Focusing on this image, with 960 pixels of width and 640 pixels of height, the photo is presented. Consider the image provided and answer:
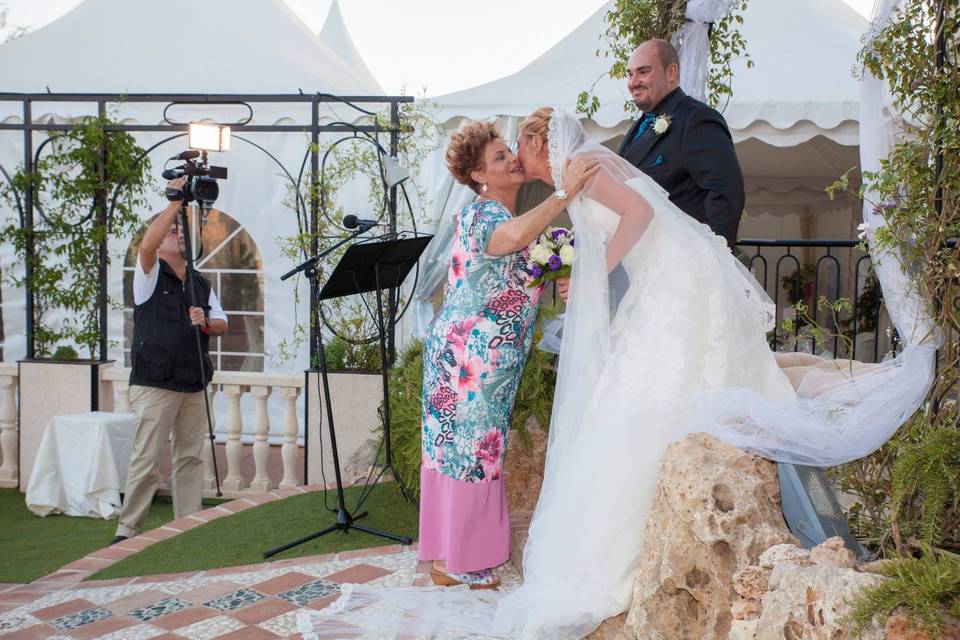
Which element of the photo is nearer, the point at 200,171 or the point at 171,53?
the point at 200,171

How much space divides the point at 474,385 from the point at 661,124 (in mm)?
1286

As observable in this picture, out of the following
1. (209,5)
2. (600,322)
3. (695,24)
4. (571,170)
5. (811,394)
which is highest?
(209,5)

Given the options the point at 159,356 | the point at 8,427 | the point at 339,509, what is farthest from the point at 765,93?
the point at 8,427

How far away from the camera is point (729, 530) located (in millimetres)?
2193

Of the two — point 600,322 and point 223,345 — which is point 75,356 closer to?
point 223,345

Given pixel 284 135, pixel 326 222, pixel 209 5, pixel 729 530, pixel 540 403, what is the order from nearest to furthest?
pixel 729 530 < pixel 540 403 < pixel 326 222 < pixel 284 135 < pixel 209 5

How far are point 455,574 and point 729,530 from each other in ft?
4.71

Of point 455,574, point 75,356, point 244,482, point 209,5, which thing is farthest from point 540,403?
point 209,5

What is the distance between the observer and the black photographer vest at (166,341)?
5082 mm

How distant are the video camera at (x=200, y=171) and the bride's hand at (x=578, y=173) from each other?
2.73 metres

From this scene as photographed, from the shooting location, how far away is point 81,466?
20.1 feet

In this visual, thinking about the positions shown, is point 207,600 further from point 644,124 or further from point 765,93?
point 765,93

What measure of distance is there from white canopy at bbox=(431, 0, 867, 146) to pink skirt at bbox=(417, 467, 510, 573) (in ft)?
11.2

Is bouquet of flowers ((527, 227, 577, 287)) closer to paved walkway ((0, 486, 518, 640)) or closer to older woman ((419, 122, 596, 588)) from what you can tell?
older woman ((419, 122, 596, 588))
